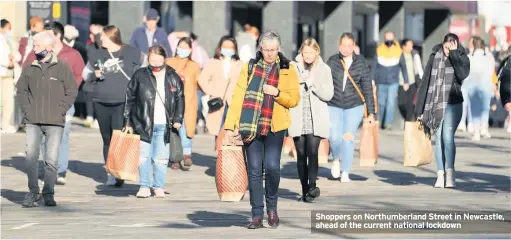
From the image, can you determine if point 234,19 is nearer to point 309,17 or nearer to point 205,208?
point 309,17

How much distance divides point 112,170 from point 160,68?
3.90 ft

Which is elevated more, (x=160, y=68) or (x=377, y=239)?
(x=160, y=68)

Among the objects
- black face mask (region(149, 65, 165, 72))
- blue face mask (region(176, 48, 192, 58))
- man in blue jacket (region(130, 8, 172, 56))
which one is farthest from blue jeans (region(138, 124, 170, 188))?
man in blue jacket (region(130, 8, 172, 56))

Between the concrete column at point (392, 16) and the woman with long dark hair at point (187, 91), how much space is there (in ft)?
50.8

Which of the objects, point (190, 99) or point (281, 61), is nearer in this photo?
point (281, 61)

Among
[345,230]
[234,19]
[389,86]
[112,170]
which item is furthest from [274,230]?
[234,19]

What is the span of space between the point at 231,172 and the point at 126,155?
2790 mm

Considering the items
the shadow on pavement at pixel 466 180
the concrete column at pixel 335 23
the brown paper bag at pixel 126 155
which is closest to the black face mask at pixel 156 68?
the brown paper bag at pixel 126 155

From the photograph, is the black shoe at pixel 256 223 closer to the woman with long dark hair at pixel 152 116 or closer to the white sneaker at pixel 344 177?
the woman with long dark hair at pixel 152 116

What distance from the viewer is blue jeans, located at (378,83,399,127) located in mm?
30766

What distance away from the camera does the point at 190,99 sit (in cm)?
2062

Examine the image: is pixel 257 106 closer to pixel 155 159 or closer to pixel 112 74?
pixel 155 159

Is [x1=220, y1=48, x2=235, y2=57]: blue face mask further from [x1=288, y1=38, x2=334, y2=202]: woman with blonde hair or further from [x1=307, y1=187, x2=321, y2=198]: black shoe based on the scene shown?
[x1=307, y1=187, x2=321, y2=198]: black shoe

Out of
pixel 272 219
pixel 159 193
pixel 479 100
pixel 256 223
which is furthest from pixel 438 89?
pixel 479 100
